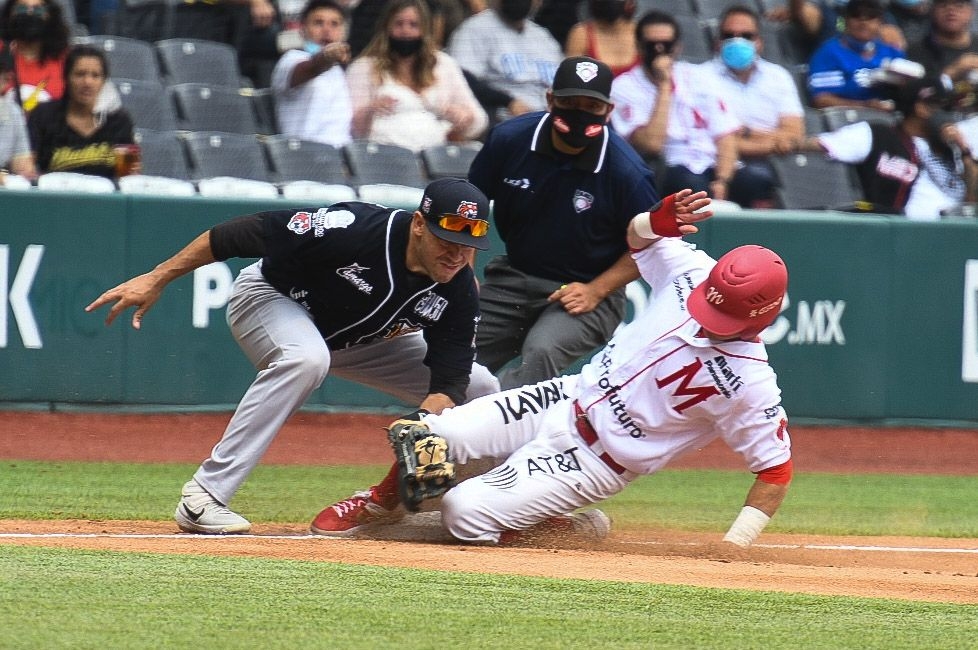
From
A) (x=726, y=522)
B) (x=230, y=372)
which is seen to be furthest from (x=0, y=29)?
(x=726, y=522)

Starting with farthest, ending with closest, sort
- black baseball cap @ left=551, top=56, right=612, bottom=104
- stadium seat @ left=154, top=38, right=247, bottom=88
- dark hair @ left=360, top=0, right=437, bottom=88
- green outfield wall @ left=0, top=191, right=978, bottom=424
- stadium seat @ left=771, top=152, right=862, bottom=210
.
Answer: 1. stadium seat @ left=771, top=152, right=862, bottom=210
2. stadium seat @ left=154, top=38, right=247, bottom=88
3. dark hair @ left=360, top=0, right=437, bottom=88
4. green outfield wall @ left=0, top=191, right=978, bottom=424
5. black baseball cap @ left=551, top=56, right=612, bottom=104

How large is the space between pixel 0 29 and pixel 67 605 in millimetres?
6429

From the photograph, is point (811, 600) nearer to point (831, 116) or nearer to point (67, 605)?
point (67, 605)

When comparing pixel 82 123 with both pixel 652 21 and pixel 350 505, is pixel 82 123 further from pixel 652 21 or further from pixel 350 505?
pixel 350 505

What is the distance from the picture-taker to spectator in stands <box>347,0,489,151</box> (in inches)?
398

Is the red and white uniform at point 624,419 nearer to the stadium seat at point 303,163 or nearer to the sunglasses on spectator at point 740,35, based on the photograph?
the stadium seat at point 303,163

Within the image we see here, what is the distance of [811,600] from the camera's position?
4766mm

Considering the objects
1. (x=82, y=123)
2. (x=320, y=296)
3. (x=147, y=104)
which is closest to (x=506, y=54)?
(x=147, y=104)

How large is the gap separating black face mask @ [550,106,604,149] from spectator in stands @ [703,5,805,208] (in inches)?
162

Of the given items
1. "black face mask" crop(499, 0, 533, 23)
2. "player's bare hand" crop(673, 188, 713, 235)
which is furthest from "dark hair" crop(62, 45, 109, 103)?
"player's bare hand" crop(673, 188, 713, 235)

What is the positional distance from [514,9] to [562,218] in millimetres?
4553

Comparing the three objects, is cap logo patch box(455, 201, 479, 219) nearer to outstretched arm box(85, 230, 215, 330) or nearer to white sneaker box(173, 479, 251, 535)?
outstretched arm box(85, 230, 215, 330)

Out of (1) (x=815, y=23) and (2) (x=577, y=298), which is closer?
(2) (x=577, y=298)

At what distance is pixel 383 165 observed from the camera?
10.2 m
